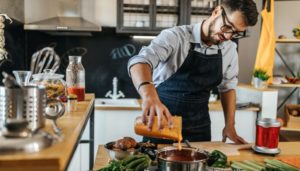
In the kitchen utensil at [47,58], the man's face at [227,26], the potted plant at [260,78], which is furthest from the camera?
the kitchen utensil at [47,58]

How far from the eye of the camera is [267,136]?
1564 millimetres

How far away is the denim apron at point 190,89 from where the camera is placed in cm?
194

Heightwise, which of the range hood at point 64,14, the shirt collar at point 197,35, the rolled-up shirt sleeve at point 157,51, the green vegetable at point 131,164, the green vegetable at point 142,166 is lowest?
the green vegetable at point 142,166

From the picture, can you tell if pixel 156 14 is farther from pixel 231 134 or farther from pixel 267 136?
pixel 267 136

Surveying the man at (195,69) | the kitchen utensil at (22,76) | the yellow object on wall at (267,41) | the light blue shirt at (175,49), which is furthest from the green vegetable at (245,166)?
the yellow object on wall at (267,41)

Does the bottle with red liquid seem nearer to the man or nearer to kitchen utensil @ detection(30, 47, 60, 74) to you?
the man

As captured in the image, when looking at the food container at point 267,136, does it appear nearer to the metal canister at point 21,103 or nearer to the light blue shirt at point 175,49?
the light blue shirt at point 175,49

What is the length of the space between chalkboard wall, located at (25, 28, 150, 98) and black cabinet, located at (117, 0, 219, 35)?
0.85 feet

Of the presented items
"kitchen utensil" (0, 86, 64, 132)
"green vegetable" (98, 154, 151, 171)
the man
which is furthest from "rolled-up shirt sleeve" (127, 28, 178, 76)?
"kitchen utensil" (0, 86, 64, 132)

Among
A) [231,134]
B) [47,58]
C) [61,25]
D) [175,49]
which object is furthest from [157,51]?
[47,58]

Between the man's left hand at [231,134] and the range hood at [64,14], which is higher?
the range hood at [64,14]

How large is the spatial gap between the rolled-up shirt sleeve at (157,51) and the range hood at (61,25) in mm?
1587

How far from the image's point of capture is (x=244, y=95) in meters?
3.55

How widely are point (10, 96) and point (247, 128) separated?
9.34 ft
